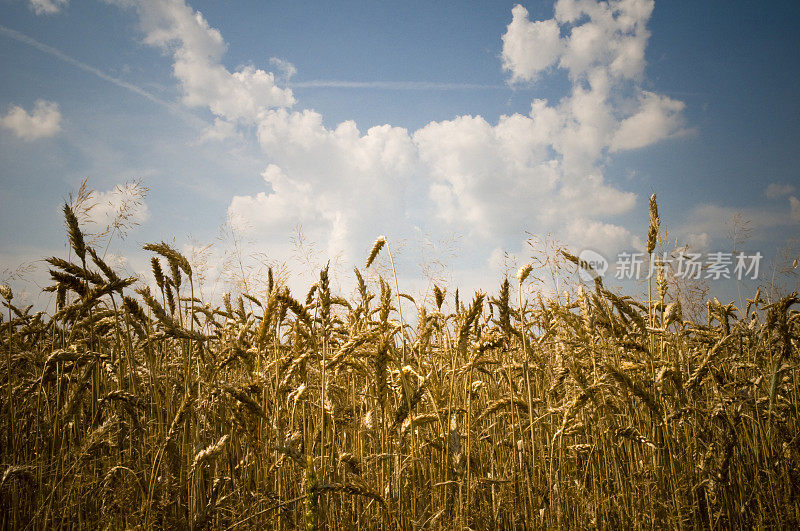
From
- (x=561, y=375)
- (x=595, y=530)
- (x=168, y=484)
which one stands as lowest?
(x=595, y=530)

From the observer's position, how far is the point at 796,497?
2479 millimetres

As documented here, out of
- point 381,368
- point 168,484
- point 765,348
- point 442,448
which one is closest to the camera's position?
point 381,368

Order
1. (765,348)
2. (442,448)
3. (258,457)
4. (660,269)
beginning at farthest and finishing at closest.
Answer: (765,348) < (660,269) < (258,457) < (442,448)

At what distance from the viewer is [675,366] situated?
2295mm

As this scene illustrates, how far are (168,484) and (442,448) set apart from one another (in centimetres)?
146

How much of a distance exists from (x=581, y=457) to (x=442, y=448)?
1.63 meters

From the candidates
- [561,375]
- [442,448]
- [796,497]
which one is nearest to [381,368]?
[442,448]

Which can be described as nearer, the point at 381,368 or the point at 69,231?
the point at 381,368

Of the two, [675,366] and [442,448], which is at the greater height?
[675,366]

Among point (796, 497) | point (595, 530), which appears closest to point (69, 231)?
point (595, 530)

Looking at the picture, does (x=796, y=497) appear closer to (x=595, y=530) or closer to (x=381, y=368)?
(x=595, y=530)

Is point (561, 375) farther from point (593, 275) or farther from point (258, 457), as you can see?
point (258, 457)

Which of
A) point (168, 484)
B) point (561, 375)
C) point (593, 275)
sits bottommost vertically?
point (168, 484)

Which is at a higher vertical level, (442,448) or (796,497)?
(442,448)
